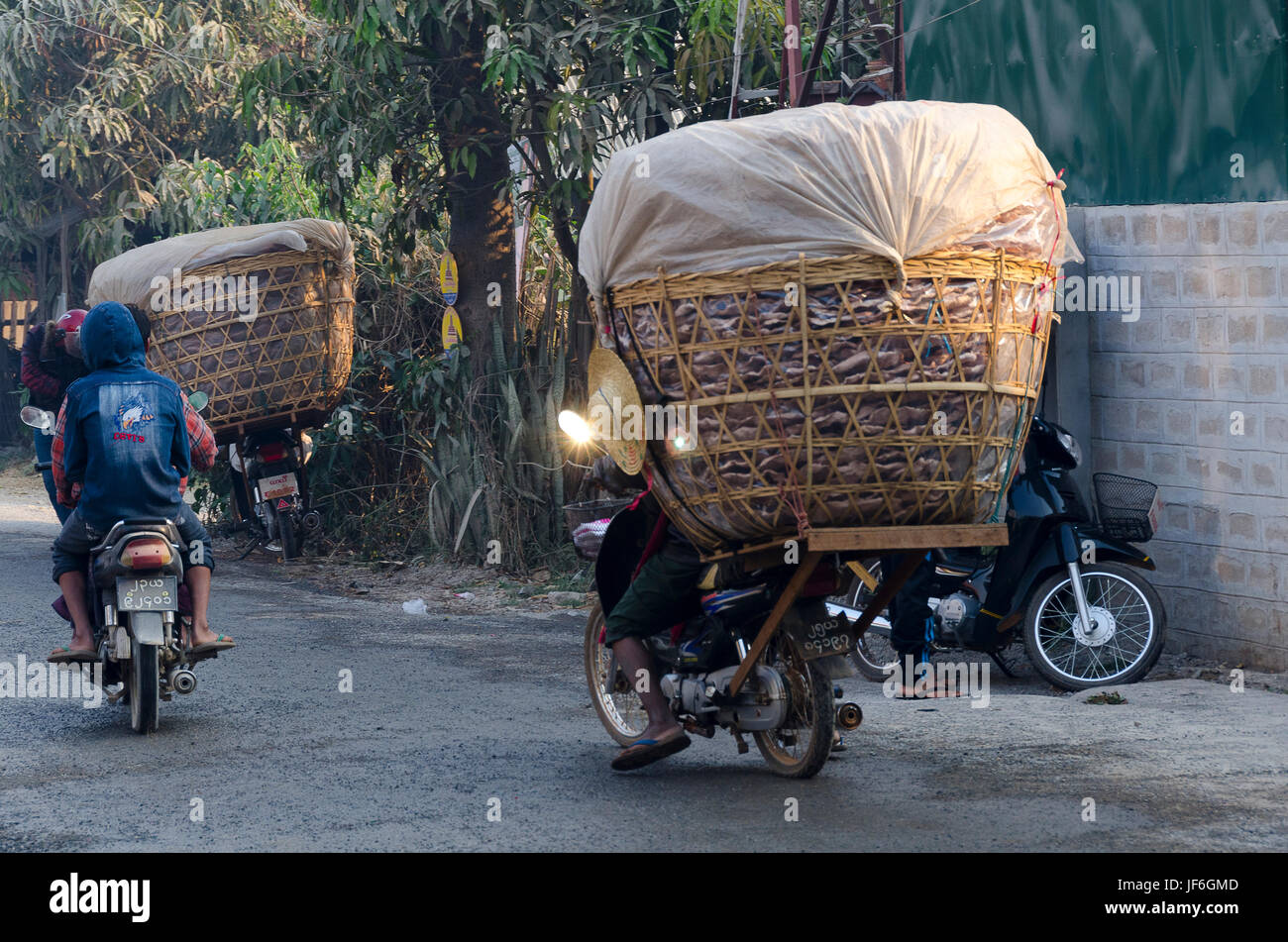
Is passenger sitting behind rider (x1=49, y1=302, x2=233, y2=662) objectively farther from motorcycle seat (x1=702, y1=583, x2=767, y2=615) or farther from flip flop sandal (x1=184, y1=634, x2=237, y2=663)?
motorcycle seat (x1=702, y1=583, x2=767, y2=615)

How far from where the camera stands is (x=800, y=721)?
5.68m

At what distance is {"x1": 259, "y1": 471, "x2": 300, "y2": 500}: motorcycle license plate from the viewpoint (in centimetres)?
1302

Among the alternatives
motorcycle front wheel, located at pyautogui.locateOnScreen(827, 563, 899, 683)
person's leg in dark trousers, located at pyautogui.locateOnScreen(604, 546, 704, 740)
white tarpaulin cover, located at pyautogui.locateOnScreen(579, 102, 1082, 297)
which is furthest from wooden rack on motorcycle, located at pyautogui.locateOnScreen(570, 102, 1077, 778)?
motorcycle front wheel, located at pyautogui.locateOnScreen(827, 563, 899, 683)

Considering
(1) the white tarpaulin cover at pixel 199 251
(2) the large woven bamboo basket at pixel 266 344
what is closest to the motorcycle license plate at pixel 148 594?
(2) the large woven bamboo basket at pixel 266 344

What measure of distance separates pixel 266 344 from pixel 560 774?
7098 mm

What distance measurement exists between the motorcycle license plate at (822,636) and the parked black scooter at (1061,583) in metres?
2.36

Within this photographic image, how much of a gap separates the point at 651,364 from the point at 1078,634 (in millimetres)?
3411

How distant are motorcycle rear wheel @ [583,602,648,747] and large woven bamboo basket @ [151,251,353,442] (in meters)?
6.36

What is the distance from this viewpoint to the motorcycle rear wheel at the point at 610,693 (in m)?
6.39

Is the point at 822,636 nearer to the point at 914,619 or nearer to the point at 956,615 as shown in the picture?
the point at 914,619

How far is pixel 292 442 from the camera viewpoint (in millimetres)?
13172

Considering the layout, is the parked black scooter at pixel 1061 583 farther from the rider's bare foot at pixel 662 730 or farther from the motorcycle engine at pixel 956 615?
the rider's bare foot at pixel 662 730

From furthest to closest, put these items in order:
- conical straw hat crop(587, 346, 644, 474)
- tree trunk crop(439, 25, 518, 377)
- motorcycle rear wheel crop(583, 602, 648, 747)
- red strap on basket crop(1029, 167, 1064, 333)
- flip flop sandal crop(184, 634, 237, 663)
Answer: tree trunk crop(439, 25, 518, 377) < flip flop sandal crop(184, 634, 237, 663) < motorcycle rear wheel crop(583, 602, 648, 747) < conical straw hat crop(587, 346, 644, 474) < red strap on basket crop(1029, 167, 1064, 333)

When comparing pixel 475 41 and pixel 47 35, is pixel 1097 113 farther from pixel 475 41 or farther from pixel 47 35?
pixel 47 35
